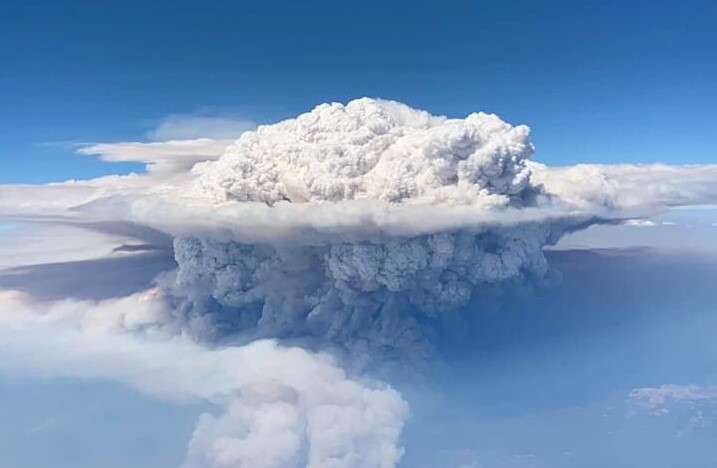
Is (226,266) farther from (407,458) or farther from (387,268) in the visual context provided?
(407,458)

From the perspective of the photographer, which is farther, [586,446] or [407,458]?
[586,446]

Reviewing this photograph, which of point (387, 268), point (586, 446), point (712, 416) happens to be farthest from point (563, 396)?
point (387, 268)

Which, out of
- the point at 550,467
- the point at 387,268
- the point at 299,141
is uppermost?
the point at 299,141

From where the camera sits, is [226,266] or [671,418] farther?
[671,418]


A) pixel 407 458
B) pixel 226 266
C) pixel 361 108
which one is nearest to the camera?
pixel 361 108

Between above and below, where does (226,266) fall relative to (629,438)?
above

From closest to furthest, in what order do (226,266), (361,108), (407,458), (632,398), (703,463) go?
(361,108) < (226,266) < (407,458) < (703,463) < (632,398)

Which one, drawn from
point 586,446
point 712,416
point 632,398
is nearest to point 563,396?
point 586,446

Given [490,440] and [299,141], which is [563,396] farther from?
[299,141]

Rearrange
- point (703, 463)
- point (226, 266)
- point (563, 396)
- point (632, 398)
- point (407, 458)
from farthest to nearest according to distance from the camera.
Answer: point (632, 398), point (563, 396), point (703, 463), point (407, 458), point (226, 266)
